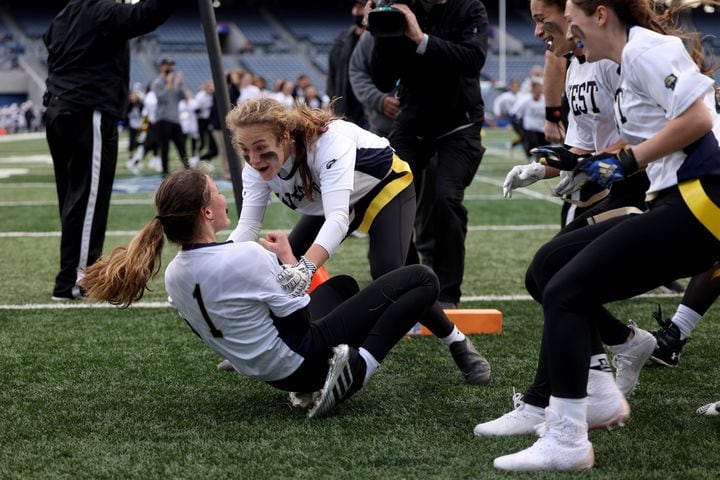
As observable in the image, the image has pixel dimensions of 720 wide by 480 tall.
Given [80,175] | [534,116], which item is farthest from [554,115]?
[534,116]

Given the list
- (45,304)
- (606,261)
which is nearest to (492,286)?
(45,304)

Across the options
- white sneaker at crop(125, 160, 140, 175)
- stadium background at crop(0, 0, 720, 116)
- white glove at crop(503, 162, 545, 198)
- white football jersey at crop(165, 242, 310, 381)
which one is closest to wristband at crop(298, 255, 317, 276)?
white football jersey at crop(165, 242, 310, 381)

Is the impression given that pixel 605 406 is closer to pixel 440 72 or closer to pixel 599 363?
pixel 599 363

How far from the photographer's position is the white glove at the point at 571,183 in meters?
3.14

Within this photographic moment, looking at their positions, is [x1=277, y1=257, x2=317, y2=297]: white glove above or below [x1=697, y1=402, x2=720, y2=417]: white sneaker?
above

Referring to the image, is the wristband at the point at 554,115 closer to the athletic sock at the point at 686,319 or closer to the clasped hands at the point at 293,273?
the athletic sock at the point at 686,319

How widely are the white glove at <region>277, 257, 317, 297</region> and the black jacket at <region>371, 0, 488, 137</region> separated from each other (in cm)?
243

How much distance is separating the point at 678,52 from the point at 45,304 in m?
4.59

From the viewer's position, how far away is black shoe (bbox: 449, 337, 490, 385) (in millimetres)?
4352

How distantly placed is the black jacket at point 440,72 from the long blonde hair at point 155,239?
95.9 inches

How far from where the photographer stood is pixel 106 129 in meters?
6.59

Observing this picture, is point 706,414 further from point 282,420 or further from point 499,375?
point 282,420

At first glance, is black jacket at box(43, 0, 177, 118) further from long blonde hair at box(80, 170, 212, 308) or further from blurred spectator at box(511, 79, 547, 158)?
blurred spectator at box(511, 79, 547, 158)

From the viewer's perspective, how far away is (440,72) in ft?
19.0
